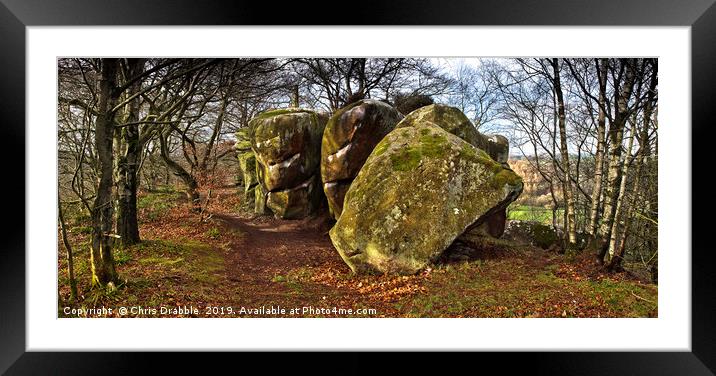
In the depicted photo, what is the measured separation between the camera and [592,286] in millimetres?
3164

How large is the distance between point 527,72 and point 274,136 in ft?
13.4

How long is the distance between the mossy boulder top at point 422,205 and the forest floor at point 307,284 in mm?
264

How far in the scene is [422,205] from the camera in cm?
396

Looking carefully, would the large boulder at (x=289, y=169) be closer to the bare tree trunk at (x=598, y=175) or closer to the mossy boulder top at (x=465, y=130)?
the mossy boulder top at (x=465, y=130)

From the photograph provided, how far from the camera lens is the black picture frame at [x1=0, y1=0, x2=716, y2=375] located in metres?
2.44

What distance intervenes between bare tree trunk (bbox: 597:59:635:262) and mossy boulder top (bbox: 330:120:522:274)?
98 cm

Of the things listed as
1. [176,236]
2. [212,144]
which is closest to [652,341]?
[176,236]

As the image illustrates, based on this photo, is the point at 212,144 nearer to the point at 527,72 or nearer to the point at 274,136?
the point at 274,136

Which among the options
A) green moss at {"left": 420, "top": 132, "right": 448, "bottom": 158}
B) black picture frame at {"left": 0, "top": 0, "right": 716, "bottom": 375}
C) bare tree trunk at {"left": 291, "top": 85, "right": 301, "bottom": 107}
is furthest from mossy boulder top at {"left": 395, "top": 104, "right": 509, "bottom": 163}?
bare tree trunk at {"left": 291, "top": 85, "right": 301, "bottom": 107}

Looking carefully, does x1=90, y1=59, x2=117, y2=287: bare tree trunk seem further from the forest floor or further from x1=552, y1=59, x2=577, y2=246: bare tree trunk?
x1=552, y1=59, x2=577, y2=246: bare tree trunk

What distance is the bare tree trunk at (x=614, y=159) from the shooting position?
3150 millimetres
